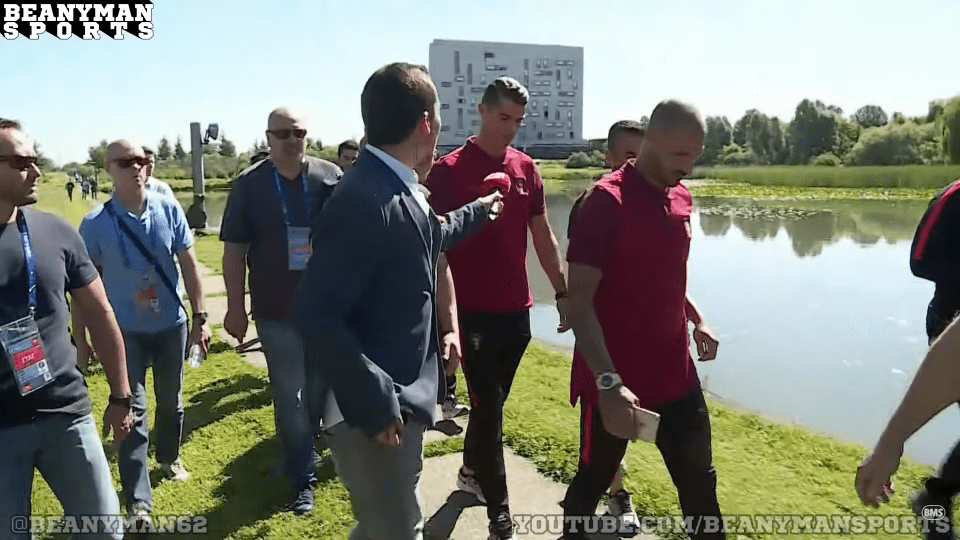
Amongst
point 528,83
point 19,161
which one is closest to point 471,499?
point 19,161

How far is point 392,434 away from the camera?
2021mm

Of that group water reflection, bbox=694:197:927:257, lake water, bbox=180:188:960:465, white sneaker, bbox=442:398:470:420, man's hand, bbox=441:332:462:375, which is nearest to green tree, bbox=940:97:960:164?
water reflection, bbox=694:197:927:257

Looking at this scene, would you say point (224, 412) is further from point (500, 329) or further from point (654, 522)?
point (654, 522)

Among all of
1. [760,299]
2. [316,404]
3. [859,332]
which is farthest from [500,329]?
[760,299]

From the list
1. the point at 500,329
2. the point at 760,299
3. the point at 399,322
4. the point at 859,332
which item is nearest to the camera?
the point at 399,322

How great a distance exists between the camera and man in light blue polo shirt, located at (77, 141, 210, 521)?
3.73 m

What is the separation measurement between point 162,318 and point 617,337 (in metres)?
2.52

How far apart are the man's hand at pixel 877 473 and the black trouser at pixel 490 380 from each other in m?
1.87

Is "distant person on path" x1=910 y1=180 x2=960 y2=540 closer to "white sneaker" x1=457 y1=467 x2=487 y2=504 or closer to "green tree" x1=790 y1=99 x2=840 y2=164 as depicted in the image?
"white sneaker" x1=457 y1=467 x2=487 y2=504

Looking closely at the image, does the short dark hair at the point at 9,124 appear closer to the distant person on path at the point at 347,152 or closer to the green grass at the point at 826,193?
the distant person on path at the point at 347,152

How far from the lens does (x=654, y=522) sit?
142 inches

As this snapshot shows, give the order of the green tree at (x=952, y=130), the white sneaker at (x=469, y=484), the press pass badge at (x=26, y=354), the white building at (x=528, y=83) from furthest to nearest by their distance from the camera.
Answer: the white building at (x=528, y=83) < the green tree at (x=952, y=130) < the white sneaker at (x=469, y=484) < the press pass badge at (x=26, y=354)

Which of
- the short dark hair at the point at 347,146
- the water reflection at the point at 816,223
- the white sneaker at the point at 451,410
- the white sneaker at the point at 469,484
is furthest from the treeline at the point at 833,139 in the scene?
the white sneaker at the point at 469,484

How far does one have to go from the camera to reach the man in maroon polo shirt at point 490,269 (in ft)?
11.7
